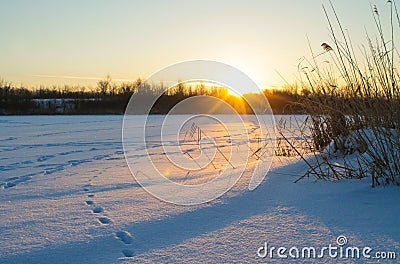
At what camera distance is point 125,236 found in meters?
1.57

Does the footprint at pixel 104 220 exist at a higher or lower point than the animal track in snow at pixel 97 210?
lower

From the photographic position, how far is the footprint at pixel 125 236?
1.52 m

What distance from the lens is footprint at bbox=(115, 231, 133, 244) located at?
1.52 metres

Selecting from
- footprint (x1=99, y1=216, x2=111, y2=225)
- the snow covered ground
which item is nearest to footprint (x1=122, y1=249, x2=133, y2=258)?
the snow covered ground

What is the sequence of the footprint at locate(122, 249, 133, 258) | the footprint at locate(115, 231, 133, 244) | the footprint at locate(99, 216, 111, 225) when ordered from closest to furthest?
the footprint at locate(122, 249, 133, 258) < the footprint at locate(115, 231, 133, 244) < the footprint at locate(99, 216, 111, 225)

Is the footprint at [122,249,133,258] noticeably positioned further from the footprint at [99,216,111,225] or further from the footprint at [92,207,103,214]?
the footprint at [92,207,103,214]

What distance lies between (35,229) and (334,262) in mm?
1436

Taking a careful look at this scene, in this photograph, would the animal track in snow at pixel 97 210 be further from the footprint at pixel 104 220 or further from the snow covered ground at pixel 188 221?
the footprint at pixel 104 220

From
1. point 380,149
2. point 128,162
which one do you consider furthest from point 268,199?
point 128,162

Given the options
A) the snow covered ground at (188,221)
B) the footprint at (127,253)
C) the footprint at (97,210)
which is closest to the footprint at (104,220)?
the snow covered ground at (188,221)

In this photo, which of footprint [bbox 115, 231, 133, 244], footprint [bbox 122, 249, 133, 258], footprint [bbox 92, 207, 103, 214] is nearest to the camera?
footprint [bbox 122, 249, 133, 258]

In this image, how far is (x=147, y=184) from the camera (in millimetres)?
2631

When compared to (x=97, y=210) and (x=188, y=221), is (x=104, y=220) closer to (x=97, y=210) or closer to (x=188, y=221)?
(x=97, y=210)

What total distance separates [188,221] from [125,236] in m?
0.35
